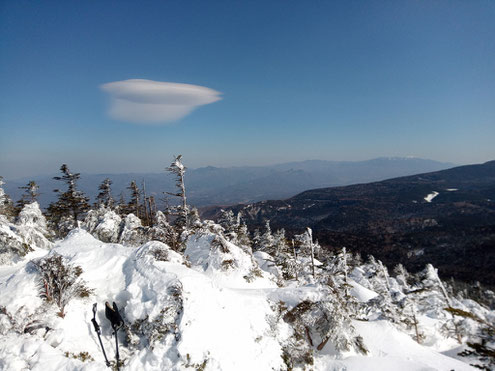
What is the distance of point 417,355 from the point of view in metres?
9.48

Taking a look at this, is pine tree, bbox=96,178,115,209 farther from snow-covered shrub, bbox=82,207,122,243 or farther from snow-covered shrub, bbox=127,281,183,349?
snow-covered shrub, bbox=127,281,183,349

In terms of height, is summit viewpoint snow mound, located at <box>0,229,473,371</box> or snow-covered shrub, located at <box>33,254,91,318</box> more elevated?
snow-covered shrub, located at <box>33,254,91,318</box>

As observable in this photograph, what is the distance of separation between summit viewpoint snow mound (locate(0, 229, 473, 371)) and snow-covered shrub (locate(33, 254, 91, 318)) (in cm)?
14

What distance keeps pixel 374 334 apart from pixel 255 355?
5.85 m

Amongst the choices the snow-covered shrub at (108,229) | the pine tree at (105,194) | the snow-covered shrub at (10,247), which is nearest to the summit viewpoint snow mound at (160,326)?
the snow-covered shrub at (10,247)

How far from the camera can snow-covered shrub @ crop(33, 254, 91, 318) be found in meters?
7.88

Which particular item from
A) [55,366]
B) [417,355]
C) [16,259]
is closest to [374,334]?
[417,355]

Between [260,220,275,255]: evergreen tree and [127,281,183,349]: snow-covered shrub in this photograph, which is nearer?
[127,281,183,349]: snow-covered shrub

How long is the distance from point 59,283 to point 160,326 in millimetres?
3680

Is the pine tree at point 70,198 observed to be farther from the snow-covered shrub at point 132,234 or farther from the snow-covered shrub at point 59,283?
the snow-covered shrub at point 59,283

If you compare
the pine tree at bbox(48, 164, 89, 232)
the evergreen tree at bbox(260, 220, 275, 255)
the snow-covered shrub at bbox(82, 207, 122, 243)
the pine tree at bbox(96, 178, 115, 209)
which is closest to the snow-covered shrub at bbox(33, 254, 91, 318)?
the snow-covered shrub at bbox(82, 207, 122, 243)

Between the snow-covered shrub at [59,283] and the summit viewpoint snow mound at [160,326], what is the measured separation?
0.14 meters

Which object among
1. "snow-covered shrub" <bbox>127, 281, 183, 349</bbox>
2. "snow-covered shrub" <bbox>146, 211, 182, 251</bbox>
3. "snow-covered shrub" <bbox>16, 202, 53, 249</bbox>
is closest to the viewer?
"snow-covered shrub" <bbox>127, 281, 183, 349</bbox>

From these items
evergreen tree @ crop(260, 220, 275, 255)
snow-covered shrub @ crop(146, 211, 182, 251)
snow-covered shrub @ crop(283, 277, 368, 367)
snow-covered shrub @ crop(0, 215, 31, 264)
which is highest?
snow-covered shrub @ crop(0, 215, 31, 264)
